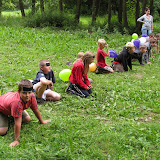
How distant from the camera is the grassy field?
11.5ft

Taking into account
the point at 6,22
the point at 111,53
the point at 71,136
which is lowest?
the point at 71,136

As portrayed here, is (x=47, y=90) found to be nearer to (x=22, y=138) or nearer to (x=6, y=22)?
(x=22, y=138)

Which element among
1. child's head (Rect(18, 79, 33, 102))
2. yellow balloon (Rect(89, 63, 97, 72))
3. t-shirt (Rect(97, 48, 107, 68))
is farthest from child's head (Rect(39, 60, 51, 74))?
t-shirt (Rect(97, 48, 107, 68))

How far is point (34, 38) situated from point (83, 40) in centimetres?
285

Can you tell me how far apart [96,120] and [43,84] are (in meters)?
1.45

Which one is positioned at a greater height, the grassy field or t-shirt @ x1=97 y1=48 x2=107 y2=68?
t-shirt @ x1=97 y1=48 x2=107 y2=68

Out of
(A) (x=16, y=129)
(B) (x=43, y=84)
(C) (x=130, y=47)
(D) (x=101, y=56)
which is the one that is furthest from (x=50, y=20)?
(A) (x=16, y=129)

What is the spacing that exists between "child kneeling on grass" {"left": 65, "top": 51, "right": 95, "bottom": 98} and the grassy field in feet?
0.68

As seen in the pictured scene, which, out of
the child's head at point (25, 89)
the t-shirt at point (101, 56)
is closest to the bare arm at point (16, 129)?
the child's head at point (25, 89)

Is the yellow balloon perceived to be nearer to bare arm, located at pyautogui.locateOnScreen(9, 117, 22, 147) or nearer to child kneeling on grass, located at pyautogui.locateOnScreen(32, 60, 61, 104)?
child kneeling on grass, located at pyautogui.locateOnScreen(32, 60, 61, 104)

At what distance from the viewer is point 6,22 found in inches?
668

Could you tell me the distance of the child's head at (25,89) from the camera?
3.54 m

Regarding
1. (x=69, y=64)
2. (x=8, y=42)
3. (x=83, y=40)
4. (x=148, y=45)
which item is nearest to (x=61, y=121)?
(x=69, y=64)

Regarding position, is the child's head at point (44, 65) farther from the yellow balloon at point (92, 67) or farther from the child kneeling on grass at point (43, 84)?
the yellow balloon at point (92, 67)
